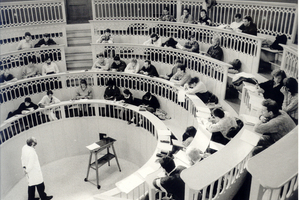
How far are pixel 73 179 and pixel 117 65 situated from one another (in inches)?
138

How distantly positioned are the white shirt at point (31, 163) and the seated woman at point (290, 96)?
4888mm

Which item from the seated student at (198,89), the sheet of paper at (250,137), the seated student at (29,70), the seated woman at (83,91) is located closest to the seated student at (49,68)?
the seated student at (29,70)

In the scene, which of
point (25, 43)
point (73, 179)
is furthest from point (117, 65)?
point (73, 179)

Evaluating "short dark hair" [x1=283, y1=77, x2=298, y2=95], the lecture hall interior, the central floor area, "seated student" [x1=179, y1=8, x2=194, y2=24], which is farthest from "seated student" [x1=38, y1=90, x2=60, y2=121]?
"short dark hair" [x1=283, y1=77, x2=298, y2=95]

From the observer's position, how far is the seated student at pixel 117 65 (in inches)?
342

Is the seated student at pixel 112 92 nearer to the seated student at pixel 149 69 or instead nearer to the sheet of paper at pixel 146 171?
the seated student at pixel 149 69

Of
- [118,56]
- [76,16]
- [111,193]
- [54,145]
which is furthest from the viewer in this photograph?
[76,16]

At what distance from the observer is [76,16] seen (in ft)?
37.2

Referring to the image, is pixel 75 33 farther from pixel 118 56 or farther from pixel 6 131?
pixel 6 131

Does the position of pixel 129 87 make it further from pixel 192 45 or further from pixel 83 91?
pixel 192 45

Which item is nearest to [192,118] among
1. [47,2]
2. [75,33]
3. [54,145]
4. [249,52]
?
[249,52]

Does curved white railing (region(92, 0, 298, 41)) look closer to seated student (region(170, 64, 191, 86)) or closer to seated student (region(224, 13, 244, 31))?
seated student (region(224, 13, 244, 31))

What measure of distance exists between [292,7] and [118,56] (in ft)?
15.7

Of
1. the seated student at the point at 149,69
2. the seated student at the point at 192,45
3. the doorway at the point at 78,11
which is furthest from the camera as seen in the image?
the doorway at the point at 78,11
